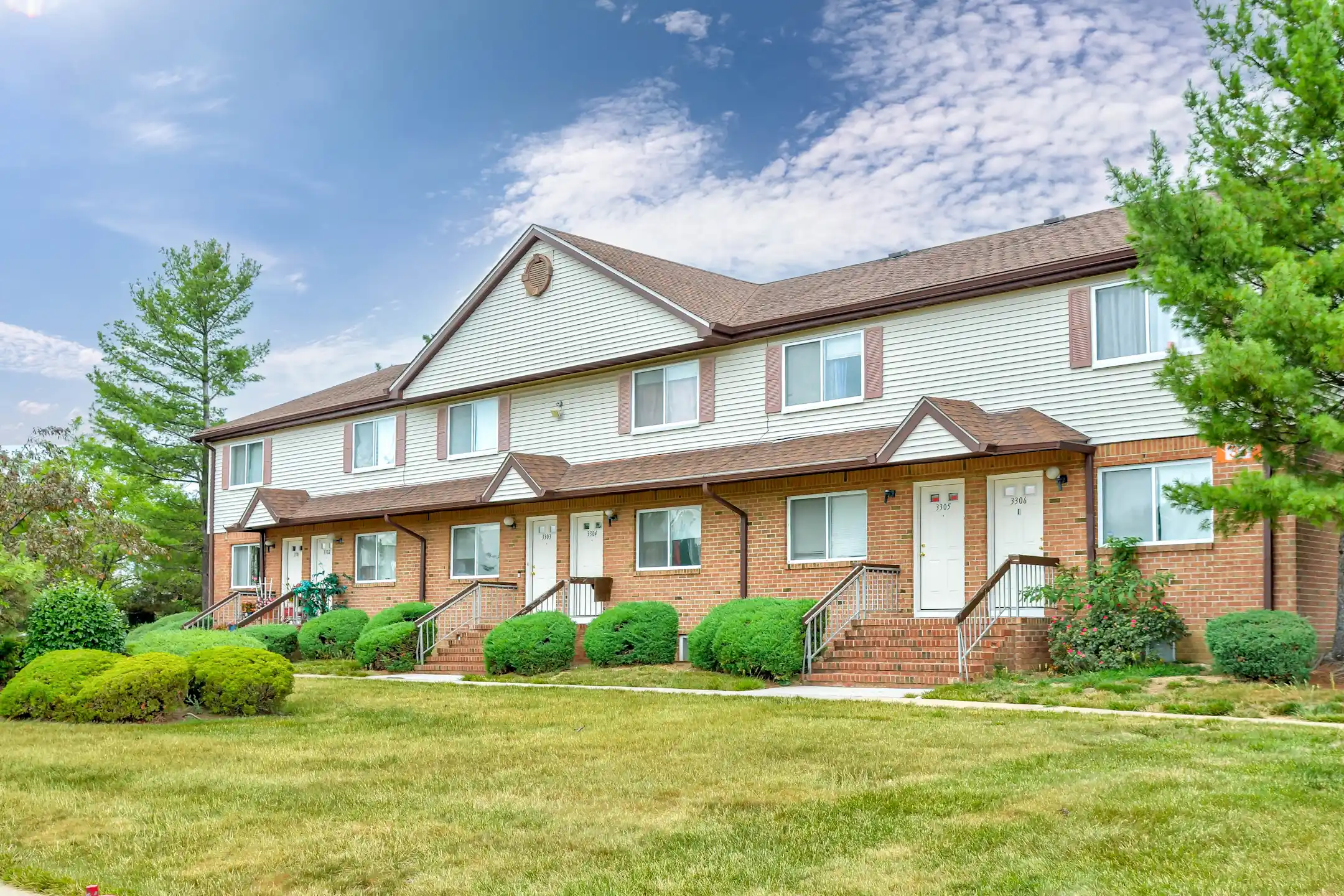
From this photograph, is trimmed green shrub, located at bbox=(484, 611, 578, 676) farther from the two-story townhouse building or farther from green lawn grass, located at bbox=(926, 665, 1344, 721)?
green lawn grass, located at bbox=(926, 665, 1344, 721)

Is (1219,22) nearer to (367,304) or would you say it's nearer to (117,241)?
(367,304)

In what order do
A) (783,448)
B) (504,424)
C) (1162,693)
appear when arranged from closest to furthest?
(1162,693)
(783,448)
(504,424)

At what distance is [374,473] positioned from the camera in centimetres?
3052

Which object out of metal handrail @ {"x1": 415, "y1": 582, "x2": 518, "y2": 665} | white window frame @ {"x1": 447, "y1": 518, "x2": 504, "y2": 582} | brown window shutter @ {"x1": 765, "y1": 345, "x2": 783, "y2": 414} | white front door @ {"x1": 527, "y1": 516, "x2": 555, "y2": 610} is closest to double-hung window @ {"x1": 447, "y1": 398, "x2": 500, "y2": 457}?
white window frame @ {"x1": 447, "y1": 518, "x2": 504, "y2": 582}

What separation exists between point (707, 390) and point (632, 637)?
17.1 ft

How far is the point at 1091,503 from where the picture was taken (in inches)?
717

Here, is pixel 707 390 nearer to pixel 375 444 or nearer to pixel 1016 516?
pixel 1016 516

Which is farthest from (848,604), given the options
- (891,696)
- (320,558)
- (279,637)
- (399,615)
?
(320,558)

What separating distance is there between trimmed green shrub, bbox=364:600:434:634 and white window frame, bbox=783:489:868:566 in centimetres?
784

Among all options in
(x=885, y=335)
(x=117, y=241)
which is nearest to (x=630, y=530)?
(x=885, y=335)

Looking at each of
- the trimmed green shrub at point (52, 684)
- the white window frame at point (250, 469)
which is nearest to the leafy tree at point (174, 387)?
the white window frame at point (250, 469)

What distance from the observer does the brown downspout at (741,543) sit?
22.1m

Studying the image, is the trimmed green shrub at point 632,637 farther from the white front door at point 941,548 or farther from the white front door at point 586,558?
the white front door at point 941,548

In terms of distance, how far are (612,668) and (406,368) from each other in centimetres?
1111
